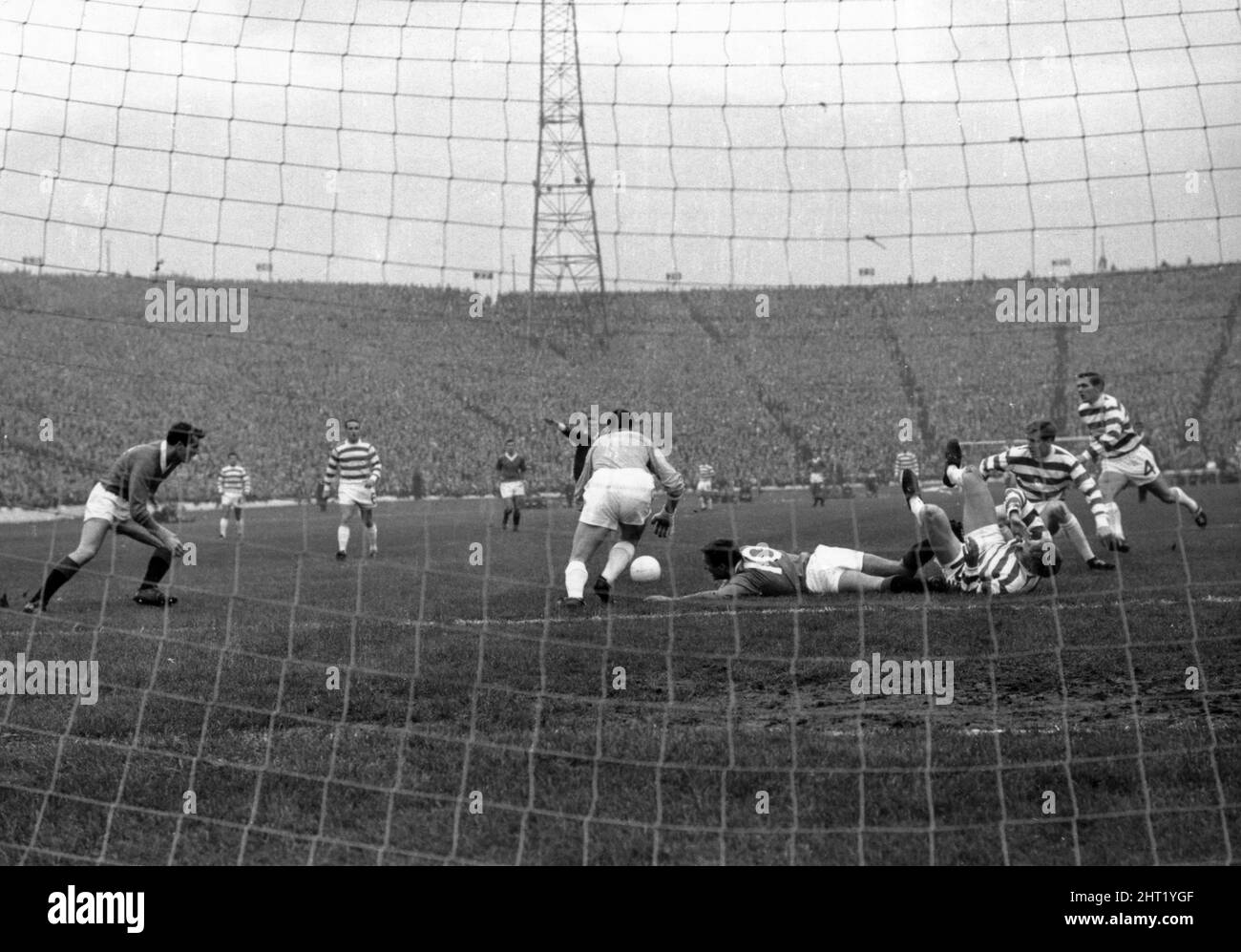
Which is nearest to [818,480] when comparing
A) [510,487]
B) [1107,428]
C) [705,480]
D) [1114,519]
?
[705,480]

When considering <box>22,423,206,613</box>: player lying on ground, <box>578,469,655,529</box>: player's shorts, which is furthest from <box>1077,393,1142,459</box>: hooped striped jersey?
<box>22,423,206,613</box>: player lying on ground

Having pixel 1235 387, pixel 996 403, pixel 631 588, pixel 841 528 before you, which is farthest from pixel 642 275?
pixel 1235 387

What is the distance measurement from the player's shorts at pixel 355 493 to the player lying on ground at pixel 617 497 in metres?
6.99

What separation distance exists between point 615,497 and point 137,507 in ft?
12.5

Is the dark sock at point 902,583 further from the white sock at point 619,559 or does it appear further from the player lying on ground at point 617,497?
the white sock at point 619,559

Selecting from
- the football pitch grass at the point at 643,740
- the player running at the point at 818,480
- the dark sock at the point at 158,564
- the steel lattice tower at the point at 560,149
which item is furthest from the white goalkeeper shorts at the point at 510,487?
the steel lattice tower at the point at 560,149

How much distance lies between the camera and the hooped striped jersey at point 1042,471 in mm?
12023

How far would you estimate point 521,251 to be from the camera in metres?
7.96

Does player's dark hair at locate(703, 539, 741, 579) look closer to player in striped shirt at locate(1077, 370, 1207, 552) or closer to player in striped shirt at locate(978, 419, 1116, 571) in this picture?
player in striped shirt at locate(978, 419, 1116, 571)

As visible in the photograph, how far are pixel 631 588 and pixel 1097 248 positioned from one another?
599 centimetres

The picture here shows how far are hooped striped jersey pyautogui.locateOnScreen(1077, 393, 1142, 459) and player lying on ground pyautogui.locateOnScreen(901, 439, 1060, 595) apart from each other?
2.53 m

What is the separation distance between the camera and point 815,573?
10266mm

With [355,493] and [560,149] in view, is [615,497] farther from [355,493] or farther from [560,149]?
[355,493]

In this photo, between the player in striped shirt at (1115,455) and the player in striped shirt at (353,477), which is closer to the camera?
the player in striped shirt at (1115,455)
